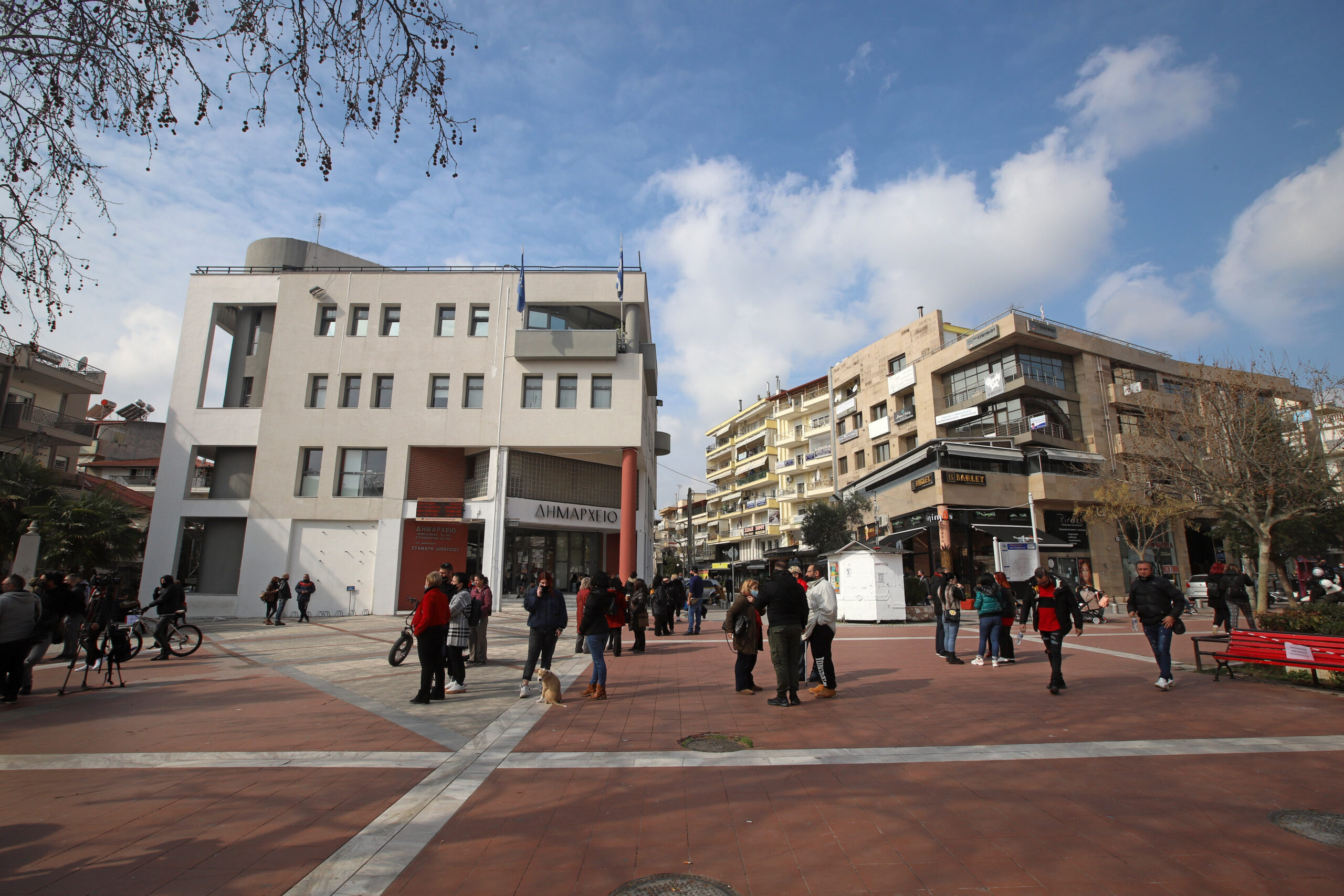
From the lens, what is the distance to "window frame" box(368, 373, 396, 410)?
2830 cm

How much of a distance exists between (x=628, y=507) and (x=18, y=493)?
1965cm

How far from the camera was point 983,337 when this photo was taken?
1507 inches

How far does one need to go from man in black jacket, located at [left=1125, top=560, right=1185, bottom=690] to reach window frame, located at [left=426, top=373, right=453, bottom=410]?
24.8 meters

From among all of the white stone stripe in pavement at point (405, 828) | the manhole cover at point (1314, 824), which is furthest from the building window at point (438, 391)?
the manhole cover at point (1314, 824)

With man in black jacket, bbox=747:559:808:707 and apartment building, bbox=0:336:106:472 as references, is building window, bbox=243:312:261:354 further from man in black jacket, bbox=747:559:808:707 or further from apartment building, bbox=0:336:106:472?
man in black jacket, bbox=747:559:808:707

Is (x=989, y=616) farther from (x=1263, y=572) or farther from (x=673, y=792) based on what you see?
(x=1263, y=572)

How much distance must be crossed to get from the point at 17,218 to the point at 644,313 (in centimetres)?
2609

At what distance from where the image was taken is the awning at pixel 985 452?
36406 mm

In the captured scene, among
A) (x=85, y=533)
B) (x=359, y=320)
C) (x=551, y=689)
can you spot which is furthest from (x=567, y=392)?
(x=551, y=689)

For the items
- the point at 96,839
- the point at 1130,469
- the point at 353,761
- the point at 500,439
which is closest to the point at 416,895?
the point at 96,839

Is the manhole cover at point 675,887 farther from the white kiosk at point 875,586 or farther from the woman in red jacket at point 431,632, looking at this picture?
the white kiosk at point 875,586

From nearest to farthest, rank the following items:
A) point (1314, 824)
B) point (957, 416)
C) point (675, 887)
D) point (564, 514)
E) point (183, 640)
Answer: point (675, 887), point (1314, 824), point (183, 640), point (564, 514), point (957, 416)

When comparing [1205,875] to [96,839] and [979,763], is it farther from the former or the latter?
[96,839]

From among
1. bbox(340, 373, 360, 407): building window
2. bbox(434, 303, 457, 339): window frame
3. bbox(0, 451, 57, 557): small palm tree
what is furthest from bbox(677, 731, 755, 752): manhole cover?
bbox(340, 373, 360, 407): building window
